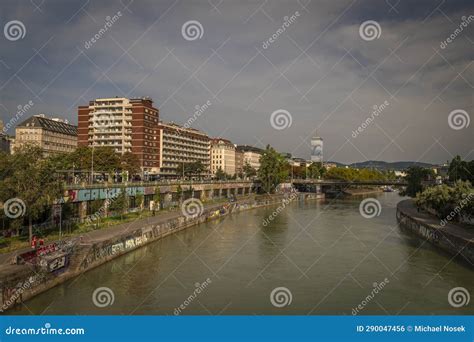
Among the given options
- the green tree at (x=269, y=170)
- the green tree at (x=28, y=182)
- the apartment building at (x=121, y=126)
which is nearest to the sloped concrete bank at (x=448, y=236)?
the green tree at (x=28, y=182)

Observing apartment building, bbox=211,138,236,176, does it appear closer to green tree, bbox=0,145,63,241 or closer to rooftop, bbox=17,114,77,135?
rooftop, bbox=17,114,77,135

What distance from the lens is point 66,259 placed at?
2142cm

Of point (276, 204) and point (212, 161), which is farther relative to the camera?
point (212, 161)

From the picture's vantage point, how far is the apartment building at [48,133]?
292 feet

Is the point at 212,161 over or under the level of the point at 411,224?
over

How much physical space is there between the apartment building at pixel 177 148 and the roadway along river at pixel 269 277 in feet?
192

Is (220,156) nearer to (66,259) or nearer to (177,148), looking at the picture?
(177,148)

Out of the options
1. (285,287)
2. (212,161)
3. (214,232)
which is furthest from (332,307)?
(212,161)

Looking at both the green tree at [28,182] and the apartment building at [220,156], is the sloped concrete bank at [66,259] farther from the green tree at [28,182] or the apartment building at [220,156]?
the apartment building at [220,156]

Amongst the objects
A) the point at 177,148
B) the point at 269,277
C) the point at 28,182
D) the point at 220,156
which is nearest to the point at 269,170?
the point at 177,148

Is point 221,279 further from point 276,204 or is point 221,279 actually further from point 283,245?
point 276,204

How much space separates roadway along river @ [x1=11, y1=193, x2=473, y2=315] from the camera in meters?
18.2

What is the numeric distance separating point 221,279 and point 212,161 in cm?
11536

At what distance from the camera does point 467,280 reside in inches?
906
